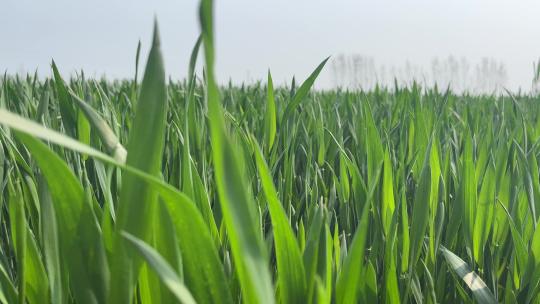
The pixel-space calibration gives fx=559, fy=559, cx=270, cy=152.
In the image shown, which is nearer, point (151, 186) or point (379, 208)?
point (151, 186)

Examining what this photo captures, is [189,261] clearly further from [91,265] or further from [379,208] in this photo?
[379,208]

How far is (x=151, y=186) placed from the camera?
31 cm

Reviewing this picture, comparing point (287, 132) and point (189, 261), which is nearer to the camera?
point (189, 261)

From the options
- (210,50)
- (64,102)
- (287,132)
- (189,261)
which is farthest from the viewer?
(287,132)

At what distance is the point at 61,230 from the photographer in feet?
1.16

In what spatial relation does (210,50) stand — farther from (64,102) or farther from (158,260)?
(64,102)

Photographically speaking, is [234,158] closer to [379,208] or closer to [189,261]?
[189,261]

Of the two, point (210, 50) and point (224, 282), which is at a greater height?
point (210, 50)

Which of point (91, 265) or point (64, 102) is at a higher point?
point (64, 102)

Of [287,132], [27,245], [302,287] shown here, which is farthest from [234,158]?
[287,132]

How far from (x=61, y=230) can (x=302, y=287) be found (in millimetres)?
157

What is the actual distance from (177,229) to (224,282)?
0.05 m

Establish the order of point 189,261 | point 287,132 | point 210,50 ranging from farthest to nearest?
point 287,132, point 189,261, point 210,50

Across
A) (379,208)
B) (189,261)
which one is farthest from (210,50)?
(379,208)
